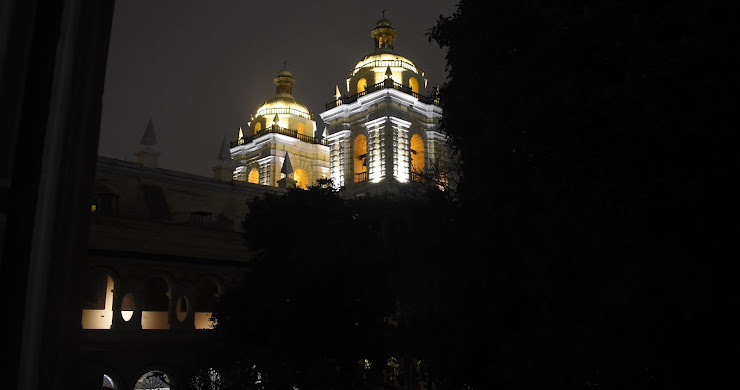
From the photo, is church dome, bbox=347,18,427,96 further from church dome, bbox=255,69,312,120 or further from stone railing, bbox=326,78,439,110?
church dome, bbox=255,69,312,120

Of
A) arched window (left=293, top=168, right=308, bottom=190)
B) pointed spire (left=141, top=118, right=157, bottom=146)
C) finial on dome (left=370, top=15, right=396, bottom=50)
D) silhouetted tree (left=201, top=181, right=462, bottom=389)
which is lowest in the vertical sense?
silhouetted tree (left=201, top=181, right=462, bottom=389)

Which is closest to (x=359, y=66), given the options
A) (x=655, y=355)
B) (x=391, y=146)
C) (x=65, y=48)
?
(x=391, y=146)

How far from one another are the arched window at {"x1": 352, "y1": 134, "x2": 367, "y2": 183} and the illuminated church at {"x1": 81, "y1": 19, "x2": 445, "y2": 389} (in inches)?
3.7

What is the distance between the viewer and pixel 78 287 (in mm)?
1979

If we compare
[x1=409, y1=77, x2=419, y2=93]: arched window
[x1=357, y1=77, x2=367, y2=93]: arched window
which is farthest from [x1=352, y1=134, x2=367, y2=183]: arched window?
[x1=409, y1=77, x2=419, y2=93]: arched window

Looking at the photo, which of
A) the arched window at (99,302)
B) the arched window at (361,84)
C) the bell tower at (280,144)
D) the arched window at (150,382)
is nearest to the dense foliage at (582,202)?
the arched window at (150,382)

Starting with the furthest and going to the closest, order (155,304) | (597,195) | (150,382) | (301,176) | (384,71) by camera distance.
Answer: (301,176)
(384,71)
(155,304)
(150,382)
(597,195)

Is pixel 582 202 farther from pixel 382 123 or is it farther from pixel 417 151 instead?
pixel 417 151

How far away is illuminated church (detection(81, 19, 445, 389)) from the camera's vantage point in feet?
65.7

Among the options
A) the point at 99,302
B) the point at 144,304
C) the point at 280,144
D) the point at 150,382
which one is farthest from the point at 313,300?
the point at 280,144

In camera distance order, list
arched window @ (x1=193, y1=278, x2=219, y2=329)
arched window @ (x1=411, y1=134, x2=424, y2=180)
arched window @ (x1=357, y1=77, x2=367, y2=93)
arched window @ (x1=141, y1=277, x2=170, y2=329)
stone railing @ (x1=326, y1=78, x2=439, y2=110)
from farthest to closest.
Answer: arched window @ (x1=357, y1=77, x2=367, y2=93) → arched window @ (x1=411, y1=134, x2=424, y2=180) → stone railing @ (x1=326, y1=78, x2=439, y2=110) → arched window @ (x1=193, y1=278, x2=219, y2=329) → arched window @ (x1=141, y1=277, x2=170, y2=329)

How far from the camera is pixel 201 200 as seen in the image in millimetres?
31406

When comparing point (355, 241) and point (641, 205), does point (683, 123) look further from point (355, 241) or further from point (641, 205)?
point (355, 241)

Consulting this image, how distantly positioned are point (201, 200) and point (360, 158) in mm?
14523
